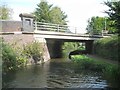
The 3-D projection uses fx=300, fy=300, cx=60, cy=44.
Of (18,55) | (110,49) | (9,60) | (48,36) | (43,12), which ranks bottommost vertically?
(9,60)

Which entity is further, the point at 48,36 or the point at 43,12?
the point at 43,12

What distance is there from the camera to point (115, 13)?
1247 cm

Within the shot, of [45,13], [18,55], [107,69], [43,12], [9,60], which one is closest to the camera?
[107,69]

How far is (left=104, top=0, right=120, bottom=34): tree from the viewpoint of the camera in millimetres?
12180

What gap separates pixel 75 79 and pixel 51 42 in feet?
67.1

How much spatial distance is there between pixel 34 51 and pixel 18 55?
3.35 m

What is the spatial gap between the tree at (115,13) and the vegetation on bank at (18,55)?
31.8 feet

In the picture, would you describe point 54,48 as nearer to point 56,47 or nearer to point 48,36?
point 56,47

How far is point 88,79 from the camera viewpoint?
17.1 metres

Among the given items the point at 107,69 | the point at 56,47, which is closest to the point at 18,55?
the point at 107,69

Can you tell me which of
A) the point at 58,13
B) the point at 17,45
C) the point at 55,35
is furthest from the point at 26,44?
the point at 58,13


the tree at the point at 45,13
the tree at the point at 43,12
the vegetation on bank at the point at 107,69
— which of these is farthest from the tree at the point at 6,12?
the vegetation on bank at the point at 107,69

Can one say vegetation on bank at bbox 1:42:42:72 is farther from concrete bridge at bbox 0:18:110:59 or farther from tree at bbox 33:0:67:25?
tree at bbox 33:0:67:25

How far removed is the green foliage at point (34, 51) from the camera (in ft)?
89.6
